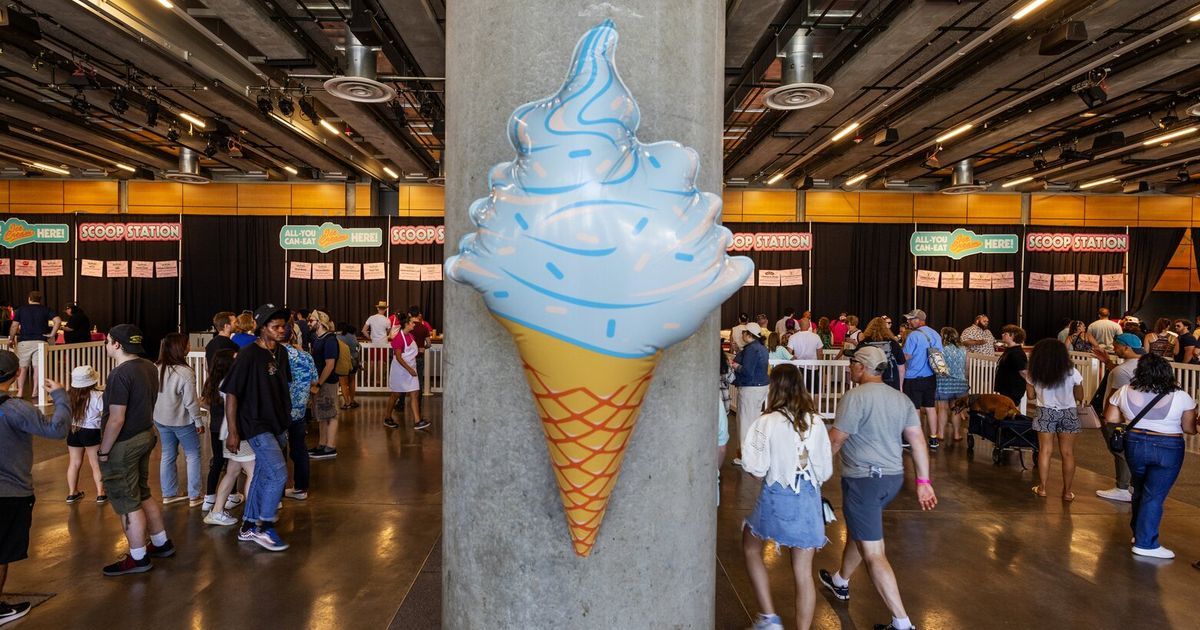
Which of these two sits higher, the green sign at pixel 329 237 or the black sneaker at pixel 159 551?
the green sign at pixel 329 237

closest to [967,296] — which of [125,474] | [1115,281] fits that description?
[1115,281]

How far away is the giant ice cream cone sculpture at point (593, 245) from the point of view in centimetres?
126

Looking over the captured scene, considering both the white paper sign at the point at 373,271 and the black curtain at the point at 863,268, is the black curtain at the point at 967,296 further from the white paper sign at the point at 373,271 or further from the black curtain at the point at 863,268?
the white paper sign at the point at 373,271

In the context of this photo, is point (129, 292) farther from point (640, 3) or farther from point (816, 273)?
point (640, 3)

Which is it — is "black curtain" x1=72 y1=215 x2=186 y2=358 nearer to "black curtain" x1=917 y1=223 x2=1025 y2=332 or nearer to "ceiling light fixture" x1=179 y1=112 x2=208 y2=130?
"ceiling light fixture" x1=179 y1=112 x2=208 y2=130

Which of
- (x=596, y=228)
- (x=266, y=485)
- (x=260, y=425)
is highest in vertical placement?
(x=596, y=228)

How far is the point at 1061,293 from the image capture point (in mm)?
15289

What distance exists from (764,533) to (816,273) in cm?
1359

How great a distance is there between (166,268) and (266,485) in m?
14.0

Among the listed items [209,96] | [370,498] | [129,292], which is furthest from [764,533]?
[129,292]

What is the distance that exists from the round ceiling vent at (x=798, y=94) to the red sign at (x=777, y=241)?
7.68m

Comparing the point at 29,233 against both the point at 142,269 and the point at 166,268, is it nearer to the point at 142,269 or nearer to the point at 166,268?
the point at 142,269

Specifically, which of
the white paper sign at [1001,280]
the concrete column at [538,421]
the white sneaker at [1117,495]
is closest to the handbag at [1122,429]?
the white sneaker at [1117,495]

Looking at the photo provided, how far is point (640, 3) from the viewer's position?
1.58m
